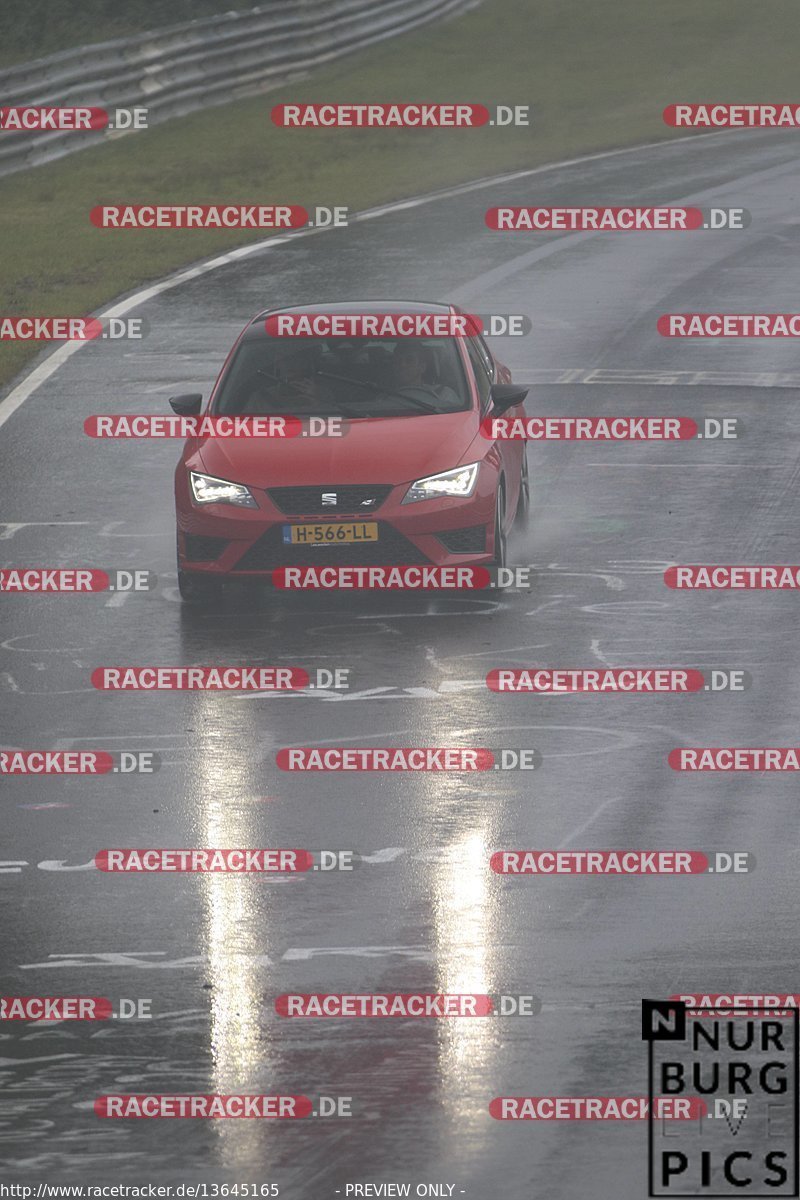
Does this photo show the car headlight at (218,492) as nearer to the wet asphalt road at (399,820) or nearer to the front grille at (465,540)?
the wet asphalt road at (399,820)

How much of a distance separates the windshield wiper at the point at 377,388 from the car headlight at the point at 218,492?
50.5 inches

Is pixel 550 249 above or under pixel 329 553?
under

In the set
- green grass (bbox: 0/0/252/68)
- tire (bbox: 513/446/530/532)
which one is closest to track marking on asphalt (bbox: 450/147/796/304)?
tire (bbox: 513/446/530/532)

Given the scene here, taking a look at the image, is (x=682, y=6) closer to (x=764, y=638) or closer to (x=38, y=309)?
(x=38, y=309)

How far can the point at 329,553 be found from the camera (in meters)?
14.9

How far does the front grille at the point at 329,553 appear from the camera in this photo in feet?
48.6

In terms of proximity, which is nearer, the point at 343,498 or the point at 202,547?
the point at 343,498

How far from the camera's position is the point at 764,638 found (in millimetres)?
14203

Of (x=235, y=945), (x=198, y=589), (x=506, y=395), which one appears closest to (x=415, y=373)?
(x=506, y=395)

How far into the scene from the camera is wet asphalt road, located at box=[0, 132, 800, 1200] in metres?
7.76

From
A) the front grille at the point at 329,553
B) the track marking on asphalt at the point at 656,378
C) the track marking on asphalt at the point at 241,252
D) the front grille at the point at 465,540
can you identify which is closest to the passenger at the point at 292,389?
the front grille at the point at 329,553

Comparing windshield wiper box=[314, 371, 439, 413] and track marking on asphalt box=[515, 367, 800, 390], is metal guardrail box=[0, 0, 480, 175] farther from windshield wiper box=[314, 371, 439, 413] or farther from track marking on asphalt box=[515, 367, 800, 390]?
windshield wiper box=[314, 371, 439, 413]

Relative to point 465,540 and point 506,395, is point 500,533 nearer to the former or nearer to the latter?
point 465,540

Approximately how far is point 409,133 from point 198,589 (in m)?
25.6
